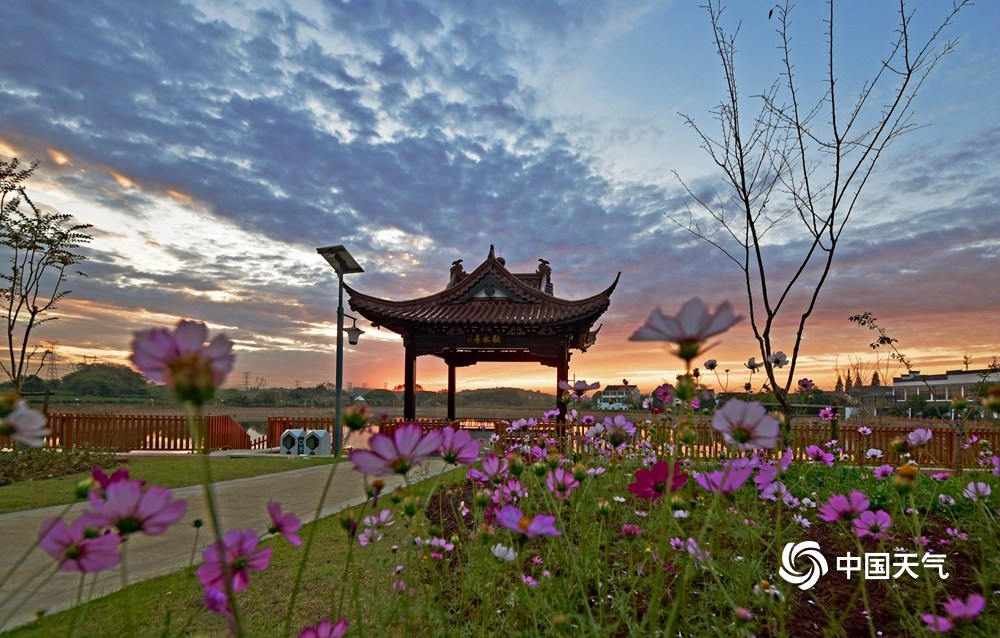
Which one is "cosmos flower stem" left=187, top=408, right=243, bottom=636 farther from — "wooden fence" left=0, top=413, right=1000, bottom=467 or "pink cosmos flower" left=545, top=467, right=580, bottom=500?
"wooden fence" left=0, top=413, right=1000, bottom=467

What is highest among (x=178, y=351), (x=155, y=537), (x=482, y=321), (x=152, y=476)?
(x=482, y=321)

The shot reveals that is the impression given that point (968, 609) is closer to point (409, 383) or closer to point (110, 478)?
point (110, 478)

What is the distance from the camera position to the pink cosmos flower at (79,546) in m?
0.75

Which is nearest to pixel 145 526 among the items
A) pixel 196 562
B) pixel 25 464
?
pixel 196 562

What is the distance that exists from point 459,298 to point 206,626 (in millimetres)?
9692

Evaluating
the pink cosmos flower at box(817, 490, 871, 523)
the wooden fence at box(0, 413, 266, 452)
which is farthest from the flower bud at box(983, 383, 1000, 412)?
the wooden fence at box(0, 413, 266, 452)

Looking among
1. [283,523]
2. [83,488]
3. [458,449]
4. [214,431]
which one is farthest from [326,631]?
[214,431]

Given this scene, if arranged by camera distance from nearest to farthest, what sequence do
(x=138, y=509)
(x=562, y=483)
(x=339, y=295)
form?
1. (x=138, y=509)
2. (x=562, y=483)
3. (x=339, y=295)

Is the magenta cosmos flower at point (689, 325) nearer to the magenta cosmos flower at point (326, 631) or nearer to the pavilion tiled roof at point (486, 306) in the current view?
the magenta cosmos flower at point (326, 631)

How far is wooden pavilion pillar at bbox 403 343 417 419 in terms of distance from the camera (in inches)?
414

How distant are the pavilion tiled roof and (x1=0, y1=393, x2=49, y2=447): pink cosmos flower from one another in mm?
9156

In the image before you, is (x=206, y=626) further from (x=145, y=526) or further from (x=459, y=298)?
(x=459, y=298)

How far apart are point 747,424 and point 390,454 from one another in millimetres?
547

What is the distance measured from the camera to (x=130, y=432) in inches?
441
